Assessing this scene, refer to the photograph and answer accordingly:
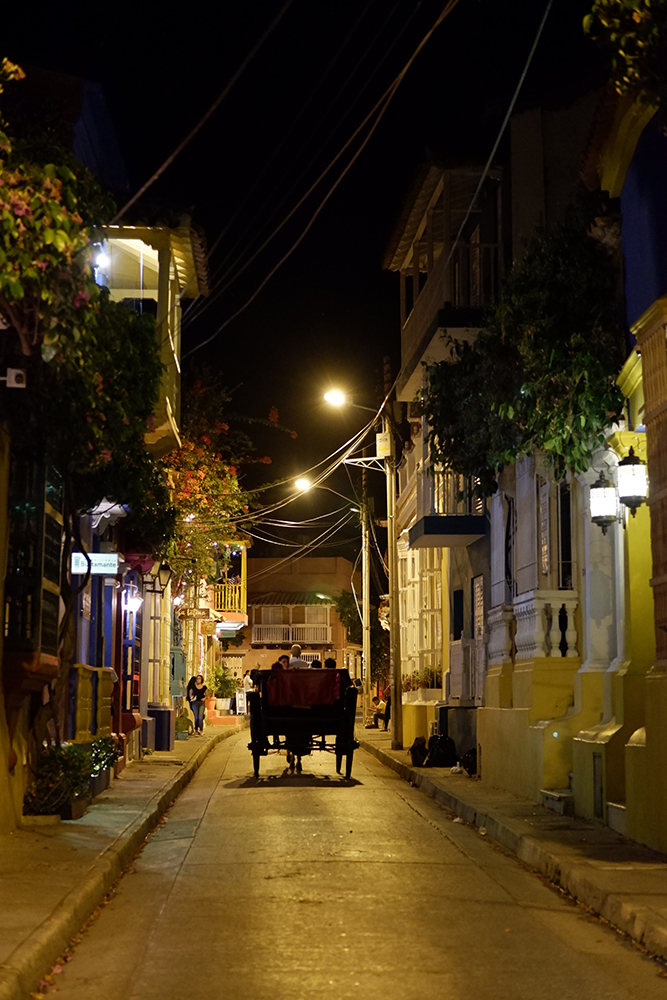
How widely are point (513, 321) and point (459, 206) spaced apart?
8305 millimetres

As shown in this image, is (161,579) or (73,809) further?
(161,579)

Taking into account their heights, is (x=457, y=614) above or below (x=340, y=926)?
above

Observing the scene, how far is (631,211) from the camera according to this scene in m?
13.3

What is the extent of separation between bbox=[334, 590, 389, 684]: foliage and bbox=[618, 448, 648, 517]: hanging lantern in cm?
4162

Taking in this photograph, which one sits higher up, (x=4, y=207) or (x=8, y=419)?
(x=4, y=207)

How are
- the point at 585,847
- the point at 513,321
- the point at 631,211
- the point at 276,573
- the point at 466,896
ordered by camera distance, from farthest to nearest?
the point at 276,573 → the point at 513,321 → the point at 631,211 → the point at 585,847 → the point at 466,896

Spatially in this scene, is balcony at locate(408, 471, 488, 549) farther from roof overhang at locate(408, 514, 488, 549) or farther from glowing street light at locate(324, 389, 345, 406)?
glowing street light at locate(324, 389, 345, 406)

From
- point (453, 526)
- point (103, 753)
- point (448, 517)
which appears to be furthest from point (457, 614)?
point (103, 753)

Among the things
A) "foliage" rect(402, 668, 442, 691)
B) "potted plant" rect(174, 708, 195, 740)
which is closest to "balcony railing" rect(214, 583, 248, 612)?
"potted plant" rect(174, 708, 195, 740)

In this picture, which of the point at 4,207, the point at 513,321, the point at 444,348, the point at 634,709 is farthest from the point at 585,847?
the point at 444,348

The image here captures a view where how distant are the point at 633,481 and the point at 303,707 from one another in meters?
8.84

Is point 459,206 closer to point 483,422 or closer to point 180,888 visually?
point 483,422

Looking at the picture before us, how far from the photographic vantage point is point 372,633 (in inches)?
2486

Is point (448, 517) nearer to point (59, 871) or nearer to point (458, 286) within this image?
point (458, 286)
